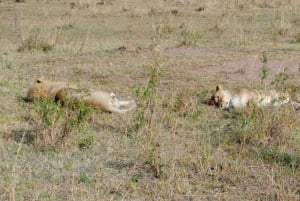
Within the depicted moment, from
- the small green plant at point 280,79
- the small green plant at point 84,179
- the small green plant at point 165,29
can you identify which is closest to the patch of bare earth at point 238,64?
the small green plant at point 280,79

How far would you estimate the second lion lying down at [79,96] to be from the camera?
280 inches

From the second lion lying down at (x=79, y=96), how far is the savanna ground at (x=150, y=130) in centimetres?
14

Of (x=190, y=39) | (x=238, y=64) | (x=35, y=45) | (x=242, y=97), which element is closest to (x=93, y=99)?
(x=242, y=97)

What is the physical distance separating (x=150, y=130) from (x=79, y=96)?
1197mm

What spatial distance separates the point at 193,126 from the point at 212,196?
6.44 feet

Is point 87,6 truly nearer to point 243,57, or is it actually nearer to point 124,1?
point 124,1

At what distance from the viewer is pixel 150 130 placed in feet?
20.7

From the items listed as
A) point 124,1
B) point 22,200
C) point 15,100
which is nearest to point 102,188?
point 22,200

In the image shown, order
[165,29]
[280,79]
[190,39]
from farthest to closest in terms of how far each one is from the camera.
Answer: [165,29] < [190,39] < [280,79]

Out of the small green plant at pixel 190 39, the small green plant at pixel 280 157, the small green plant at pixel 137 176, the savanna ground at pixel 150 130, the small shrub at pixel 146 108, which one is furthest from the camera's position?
the small green plant at pixel 190 39

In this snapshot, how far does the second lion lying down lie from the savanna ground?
145 millimetres

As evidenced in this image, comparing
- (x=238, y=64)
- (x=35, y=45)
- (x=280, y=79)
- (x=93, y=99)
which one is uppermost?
(x=280, y=79)

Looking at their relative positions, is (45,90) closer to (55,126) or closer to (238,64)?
(55,126)

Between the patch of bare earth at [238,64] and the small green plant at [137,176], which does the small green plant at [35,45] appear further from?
the small green plant at [137,176]
